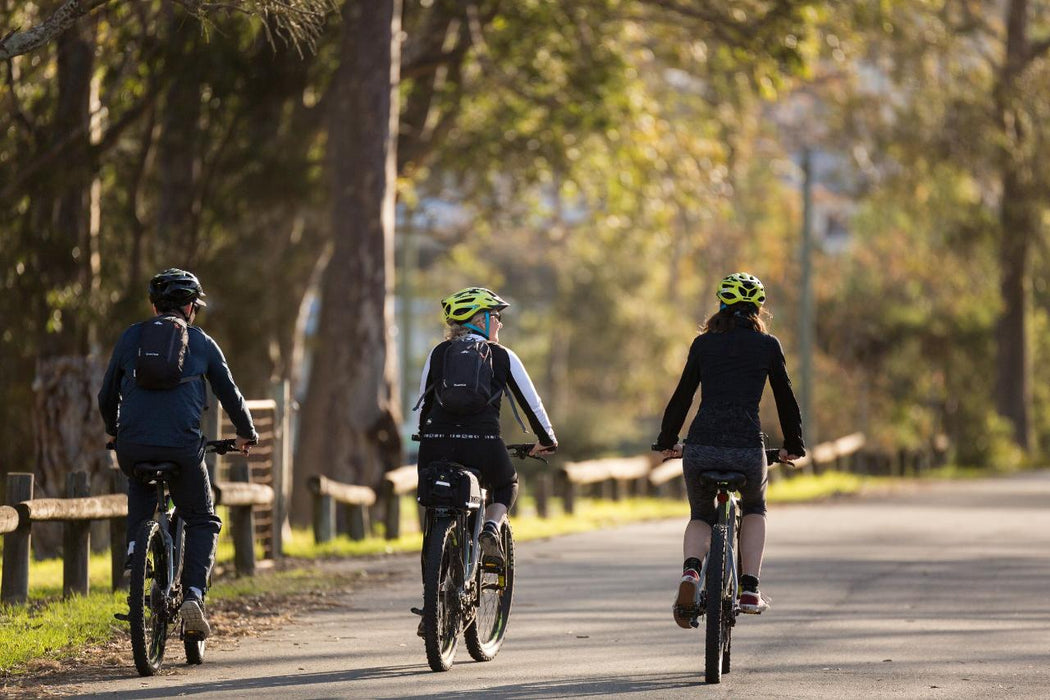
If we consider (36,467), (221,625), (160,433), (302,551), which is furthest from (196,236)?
(160,433)

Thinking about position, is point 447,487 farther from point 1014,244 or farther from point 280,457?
point 1014,244

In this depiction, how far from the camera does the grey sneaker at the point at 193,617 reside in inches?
367

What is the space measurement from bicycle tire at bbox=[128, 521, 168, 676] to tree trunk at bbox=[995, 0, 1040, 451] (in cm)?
3071

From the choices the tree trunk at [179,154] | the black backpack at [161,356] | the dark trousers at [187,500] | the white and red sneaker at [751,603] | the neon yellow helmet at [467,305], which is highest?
the tree trunk at [179,154]

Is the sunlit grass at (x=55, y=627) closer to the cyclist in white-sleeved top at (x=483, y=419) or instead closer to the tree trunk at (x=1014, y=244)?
the cyclist in white-sleeved top at (x=483, y=419)

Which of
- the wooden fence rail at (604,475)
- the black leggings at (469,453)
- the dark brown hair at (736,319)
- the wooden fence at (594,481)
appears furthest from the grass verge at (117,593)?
the dark brown hair at (736,319)

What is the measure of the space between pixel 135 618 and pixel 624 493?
18481 mm

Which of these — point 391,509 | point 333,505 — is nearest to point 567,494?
point 391,509

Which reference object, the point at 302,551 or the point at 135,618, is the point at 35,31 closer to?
the point at 135,618

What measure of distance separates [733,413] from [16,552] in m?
4.81

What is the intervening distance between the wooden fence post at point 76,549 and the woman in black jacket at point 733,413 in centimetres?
451

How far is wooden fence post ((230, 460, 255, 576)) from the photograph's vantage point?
14.7m

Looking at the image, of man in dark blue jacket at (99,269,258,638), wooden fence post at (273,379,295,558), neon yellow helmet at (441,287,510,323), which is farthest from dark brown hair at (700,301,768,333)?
wooden fence post at (273,379,295,558)

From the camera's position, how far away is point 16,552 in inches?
470
